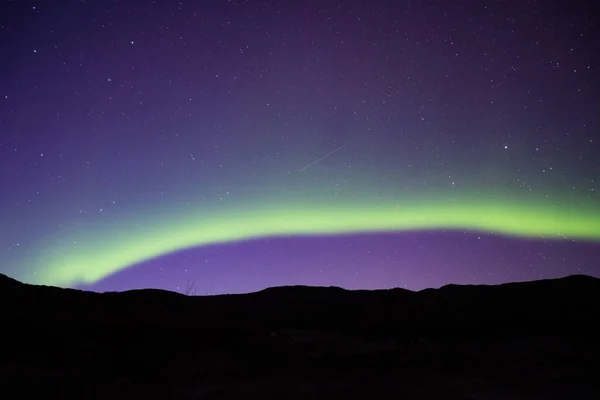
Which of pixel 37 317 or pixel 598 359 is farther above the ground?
pixel 37 317

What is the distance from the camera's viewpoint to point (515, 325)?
273 inches

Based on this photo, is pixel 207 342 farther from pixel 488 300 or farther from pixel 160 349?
pixel 488 300

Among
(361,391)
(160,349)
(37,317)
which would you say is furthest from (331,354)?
(37,317)

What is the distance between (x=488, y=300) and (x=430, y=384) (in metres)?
3.21

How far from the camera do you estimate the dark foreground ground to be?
5.22 metres

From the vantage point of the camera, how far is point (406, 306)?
7.61 metres

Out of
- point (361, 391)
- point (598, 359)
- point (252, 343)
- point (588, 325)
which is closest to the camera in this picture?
point (361, 391)

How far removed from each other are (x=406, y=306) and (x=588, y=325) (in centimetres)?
307

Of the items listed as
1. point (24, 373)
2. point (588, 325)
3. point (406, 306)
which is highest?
point (406, 306)

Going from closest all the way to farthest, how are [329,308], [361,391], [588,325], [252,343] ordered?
1. [361,391]
2. [252,343]
3. [588,325]
4. [329,308]

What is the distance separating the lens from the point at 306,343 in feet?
21.0

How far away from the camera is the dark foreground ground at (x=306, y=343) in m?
5.22

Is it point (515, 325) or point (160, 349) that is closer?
point (160, 349)

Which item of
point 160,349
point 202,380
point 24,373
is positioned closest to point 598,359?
point 202,380
